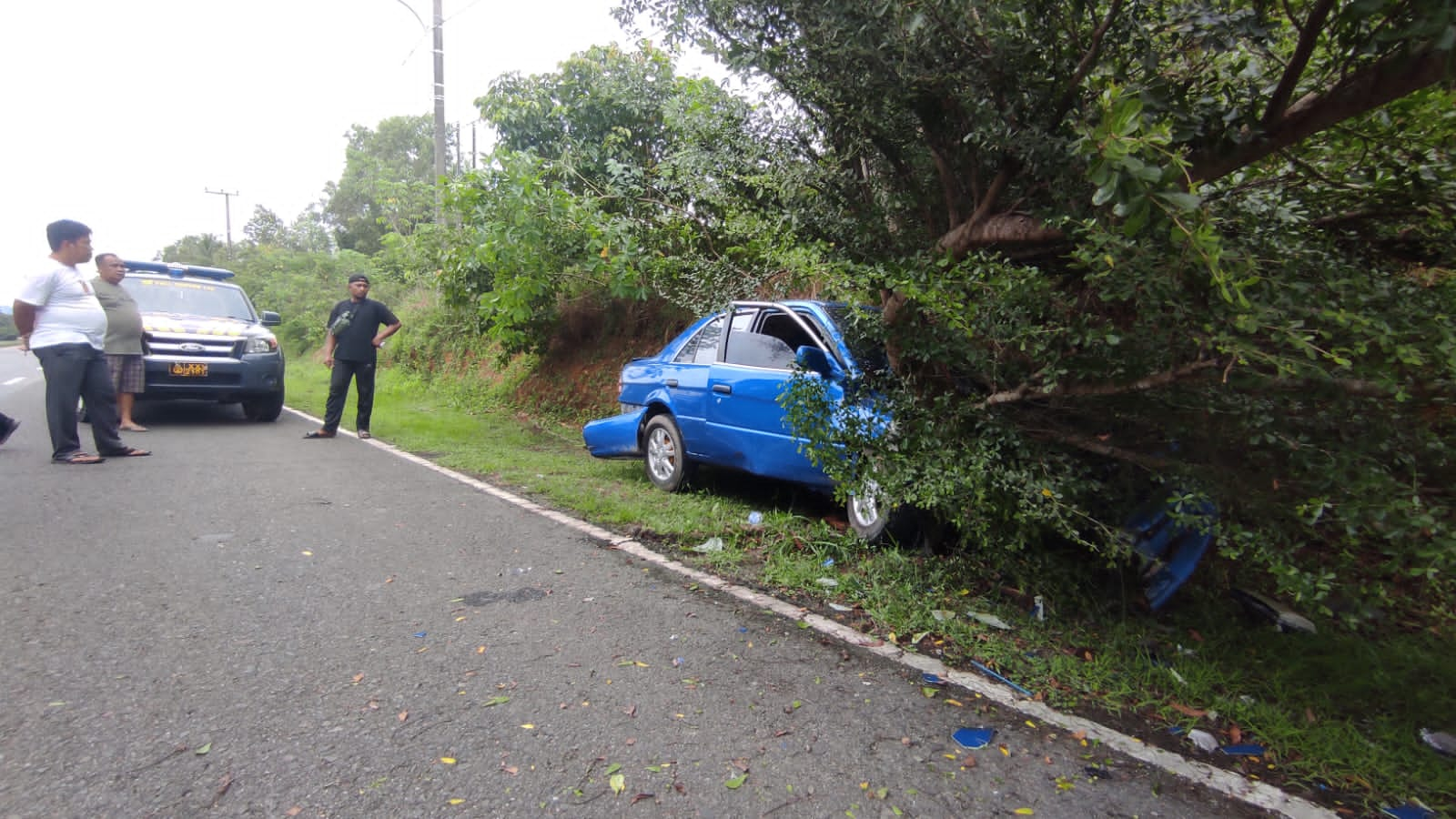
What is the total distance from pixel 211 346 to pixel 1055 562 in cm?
950

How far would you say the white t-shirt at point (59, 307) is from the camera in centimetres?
652

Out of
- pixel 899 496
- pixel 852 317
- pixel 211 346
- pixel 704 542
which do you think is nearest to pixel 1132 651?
pixel 899 496

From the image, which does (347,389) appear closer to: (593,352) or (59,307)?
(59,307)

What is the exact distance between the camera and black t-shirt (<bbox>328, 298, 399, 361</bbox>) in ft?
28.1

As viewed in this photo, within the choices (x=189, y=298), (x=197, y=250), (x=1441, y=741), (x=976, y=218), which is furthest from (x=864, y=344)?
(x=197, y=250)

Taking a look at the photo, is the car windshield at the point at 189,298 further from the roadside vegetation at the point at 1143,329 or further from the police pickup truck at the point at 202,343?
the roadside vegetation at the point at 1143,329

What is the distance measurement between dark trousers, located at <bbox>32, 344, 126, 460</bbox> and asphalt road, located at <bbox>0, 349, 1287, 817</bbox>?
2481 mm

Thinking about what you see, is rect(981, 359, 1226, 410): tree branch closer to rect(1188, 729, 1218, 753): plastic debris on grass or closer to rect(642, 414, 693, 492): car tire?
rect(1188, 729, 1218, 753): plastic debris on grass

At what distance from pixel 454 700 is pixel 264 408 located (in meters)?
8.71

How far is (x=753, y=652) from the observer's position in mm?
3266

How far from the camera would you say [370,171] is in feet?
129

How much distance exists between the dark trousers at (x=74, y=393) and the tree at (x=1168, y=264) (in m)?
6.19

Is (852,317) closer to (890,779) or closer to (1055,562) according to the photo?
(1055,562)

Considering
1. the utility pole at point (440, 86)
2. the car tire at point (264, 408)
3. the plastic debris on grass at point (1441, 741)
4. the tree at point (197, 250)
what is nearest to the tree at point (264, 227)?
the tree at point (197, 250)
